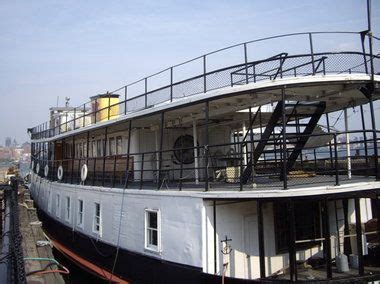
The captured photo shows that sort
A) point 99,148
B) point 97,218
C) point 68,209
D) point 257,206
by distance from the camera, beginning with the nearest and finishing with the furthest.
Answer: point 257,206
point 97,218
point 68,209
point 99,148

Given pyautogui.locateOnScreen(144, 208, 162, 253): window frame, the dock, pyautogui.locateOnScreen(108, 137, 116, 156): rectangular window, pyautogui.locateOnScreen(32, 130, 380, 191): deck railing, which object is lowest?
the dock

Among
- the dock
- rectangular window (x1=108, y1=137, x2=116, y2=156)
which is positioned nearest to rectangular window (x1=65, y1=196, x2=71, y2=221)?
the dock

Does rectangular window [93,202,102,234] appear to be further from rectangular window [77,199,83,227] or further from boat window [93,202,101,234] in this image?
rectangular window [77,199,83,227]

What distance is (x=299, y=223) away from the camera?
993 centimetres

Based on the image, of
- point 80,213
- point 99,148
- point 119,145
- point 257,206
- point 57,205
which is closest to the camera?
point 257,206

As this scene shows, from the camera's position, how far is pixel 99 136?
18.3 meters

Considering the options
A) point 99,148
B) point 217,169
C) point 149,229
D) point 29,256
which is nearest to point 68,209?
point 99,148

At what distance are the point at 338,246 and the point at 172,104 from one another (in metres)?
5.61

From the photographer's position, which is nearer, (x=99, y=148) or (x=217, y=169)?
(x=217, y=169)

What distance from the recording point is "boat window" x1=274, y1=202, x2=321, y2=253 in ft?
32.4

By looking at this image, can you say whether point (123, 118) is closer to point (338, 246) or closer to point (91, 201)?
point (91, 201)

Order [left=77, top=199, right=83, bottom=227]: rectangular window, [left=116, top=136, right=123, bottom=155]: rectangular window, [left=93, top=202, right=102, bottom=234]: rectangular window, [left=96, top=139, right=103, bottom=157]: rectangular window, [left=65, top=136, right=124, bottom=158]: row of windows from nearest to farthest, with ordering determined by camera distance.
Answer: [left=93, top=202, right=102, bottom=234]: rectangular window < [left=77, top=199, right=83, bottom=227]: rectangular window < [left=116, top=136, right=123, bottom=155]: rectangular window < [left=65, top=136, right=124, bottom=158]: row of windows < [left=96, top=139, right=103, bottom=157]: rectangular window

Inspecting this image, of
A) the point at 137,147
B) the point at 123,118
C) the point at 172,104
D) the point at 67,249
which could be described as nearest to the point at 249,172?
the point at 172,104

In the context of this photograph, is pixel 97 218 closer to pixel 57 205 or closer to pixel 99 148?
pixel 99 148
